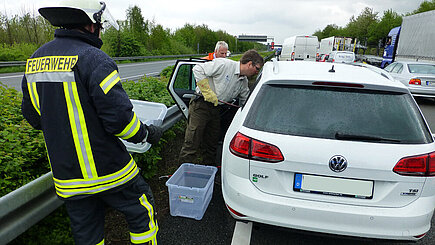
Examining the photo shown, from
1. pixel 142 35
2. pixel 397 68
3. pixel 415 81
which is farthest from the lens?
pixel 142 35

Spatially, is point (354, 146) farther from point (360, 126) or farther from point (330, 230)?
point (330, 230)

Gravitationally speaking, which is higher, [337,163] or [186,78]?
[186,78]

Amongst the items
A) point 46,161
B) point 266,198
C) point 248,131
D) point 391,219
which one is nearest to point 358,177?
point 391,219

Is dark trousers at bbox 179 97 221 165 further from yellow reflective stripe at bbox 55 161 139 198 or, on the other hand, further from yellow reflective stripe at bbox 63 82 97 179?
yellow reflective stripe at bbox 63 82 97 179

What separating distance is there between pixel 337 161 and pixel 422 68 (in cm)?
1102

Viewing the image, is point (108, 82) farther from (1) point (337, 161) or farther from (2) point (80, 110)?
(1) point (337, 161)

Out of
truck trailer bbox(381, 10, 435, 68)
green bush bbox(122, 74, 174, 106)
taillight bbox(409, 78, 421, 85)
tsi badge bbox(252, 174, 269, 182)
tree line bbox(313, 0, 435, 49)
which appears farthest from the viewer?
tree line bbox(313, 0, 435, 49)

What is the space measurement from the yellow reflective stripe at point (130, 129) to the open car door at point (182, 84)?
8.04ft

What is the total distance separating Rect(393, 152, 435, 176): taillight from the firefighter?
180 centimetres

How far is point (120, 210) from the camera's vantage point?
1857 mm

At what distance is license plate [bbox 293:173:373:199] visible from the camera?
2.02 meters

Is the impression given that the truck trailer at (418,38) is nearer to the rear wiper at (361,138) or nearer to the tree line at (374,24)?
the rear wiper at (361,138)

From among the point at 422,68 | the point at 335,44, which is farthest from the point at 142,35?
the point at 422,68

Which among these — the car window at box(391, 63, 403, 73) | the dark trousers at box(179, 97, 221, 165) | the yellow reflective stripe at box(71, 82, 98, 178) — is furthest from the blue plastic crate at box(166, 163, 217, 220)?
the car window at box(391, 63, 403, 73)
